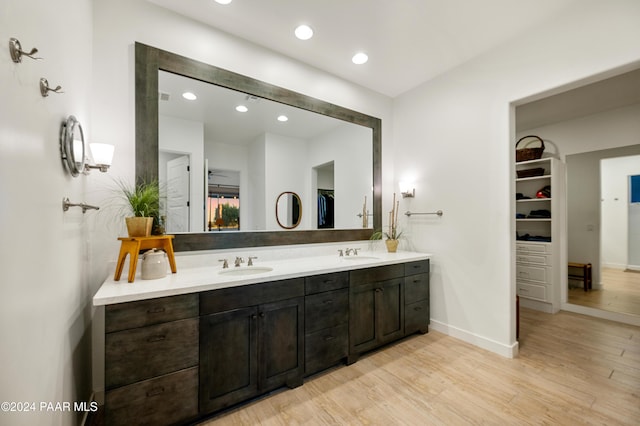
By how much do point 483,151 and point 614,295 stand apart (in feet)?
11.5

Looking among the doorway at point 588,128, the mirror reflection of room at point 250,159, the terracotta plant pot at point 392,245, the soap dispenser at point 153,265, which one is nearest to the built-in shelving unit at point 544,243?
the doorway at point 588,128

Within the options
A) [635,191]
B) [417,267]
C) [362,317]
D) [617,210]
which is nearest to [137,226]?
[362,317]

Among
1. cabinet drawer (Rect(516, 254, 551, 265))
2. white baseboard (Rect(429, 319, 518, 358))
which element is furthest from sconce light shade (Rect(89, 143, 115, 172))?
cabinet drawer (Rect(516, 254, 551, 265))

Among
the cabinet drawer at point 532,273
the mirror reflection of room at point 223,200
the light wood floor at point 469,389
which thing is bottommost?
the light wood floor at point 469,389

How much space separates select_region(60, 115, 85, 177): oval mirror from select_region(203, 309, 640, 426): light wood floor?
5.70ft

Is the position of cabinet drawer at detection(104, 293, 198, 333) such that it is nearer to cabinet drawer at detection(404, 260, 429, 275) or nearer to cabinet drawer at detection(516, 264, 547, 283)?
cabinet drawer at detection(404, 260, 429, 275)

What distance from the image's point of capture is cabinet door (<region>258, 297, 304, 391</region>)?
1.86 m

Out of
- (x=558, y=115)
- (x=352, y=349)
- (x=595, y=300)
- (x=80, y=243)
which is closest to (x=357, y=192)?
(x=352, y=349)

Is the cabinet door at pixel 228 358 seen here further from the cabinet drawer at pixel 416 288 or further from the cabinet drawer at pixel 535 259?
the cabinet drawer at pixel 535 259

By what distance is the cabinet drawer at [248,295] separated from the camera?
1660mm

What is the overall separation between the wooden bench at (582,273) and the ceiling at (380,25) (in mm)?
3880

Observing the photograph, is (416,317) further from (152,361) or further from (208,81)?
(208,81)

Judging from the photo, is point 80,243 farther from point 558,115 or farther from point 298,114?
point 558,115

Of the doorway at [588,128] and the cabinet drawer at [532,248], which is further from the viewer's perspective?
the cabinet drawer at [532,248]
